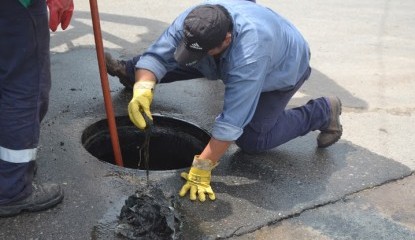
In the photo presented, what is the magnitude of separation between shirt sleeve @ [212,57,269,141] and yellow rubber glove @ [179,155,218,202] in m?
0.17

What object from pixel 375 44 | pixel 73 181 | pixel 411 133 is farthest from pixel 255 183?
pixel 375 44

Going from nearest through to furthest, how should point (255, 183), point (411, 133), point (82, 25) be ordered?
1. point (255, 183)
2. point (411, 133)
3. point (82, 25)

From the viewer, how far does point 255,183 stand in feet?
9.66

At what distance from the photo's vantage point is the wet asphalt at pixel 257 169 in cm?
255

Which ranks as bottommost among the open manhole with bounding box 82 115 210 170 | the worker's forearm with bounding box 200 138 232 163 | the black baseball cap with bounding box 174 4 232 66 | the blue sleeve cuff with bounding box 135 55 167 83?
the open manhole with bounding box 82 115 210 170

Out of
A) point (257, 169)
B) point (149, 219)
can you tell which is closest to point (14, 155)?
point (149, 219)

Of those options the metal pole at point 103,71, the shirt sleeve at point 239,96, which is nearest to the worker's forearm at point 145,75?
the metal pole at point 103,71

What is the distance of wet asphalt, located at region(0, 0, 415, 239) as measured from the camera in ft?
8.36

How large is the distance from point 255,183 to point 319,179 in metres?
0.41

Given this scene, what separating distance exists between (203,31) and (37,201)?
1.16m

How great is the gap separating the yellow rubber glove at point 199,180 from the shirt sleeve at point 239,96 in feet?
0.57

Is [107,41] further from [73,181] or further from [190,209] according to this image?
[190,209]

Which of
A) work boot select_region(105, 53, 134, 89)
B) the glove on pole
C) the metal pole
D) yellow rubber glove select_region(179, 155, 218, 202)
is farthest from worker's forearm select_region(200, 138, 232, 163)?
work boot select_region(105, 53, 134, 89)

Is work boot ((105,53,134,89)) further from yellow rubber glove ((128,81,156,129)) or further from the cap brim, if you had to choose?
the cap brim
